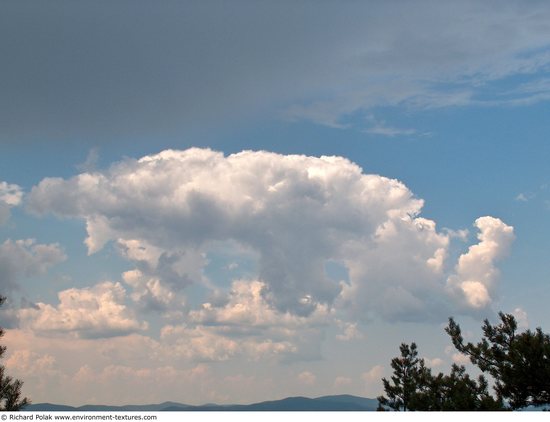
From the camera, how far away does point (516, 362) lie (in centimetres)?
3291

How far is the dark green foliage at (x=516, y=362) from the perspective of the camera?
32219 mm

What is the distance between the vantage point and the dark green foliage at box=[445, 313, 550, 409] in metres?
32.2
